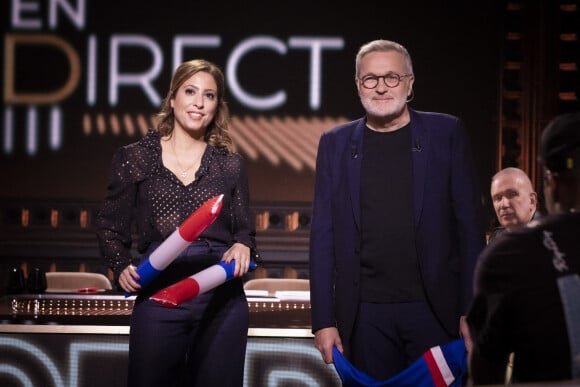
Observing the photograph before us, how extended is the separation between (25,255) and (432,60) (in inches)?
127

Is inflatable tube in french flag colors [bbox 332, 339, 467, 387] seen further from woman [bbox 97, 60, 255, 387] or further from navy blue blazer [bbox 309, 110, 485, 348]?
woman [bbox 97, 60, 255, 387]

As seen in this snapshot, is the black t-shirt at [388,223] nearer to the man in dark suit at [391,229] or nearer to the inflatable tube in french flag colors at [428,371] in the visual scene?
the man in dark suit at [391,229]

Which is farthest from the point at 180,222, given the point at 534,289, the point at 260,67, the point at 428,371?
the point at 260,67

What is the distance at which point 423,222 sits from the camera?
2.46 meters

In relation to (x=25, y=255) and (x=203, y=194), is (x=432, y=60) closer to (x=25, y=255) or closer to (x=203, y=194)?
(x=25, y=255)

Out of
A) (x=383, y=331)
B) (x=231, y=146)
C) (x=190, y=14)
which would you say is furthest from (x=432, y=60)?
(x=383, y=331)

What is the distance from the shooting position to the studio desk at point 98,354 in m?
3.33

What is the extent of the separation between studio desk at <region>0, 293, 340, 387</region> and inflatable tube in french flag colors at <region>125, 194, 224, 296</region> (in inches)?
32.6

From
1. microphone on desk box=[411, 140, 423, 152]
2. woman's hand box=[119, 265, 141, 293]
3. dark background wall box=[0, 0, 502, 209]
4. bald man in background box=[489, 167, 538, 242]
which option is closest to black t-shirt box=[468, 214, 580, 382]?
microphone on desk box=[411, 140, 423, 152]

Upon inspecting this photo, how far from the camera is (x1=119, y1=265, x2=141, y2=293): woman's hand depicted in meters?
2.57

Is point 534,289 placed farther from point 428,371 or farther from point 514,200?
point 514,200

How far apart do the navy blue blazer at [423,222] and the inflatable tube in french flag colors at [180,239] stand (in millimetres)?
308

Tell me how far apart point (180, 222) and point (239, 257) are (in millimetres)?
219

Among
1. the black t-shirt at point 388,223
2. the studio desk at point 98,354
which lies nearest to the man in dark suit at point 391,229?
the black t-shirt at point 388,223
